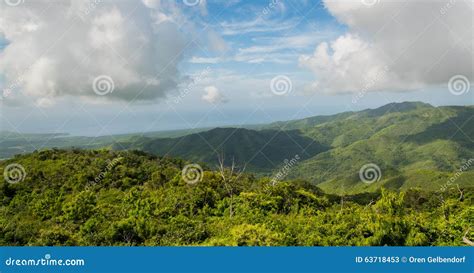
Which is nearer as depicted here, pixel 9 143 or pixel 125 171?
pixel 125 171

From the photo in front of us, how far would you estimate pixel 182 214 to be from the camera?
22.6 meters

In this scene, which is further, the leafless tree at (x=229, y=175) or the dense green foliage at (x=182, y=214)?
the leafless tree at (x=229, y=175)

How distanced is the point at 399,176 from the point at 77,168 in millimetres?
130395

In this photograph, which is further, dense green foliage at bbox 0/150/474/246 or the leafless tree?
the leafless tree

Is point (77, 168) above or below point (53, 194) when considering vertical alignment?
above

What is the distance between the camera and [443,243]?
594 inches

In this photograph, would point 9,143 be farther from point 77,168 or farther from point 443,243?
point 443,243

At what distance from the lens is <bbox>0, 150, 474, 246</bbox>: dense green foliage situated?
1473 centimetres

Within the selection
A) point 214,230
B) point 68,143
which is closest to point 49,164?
point 214,230

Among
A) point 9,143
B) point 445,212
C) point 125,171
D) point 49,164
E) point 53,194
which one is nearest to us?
point 445,212

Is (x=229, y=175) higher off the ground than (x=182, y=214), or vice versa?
(x=229, y=175)

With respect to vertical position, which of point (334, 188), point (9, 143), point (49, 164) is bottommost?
point (334, 188)

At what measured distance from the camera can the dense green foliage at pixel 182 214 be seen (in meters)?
14.7

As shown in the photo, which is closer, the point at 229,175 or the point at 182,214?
the point at 182,214
